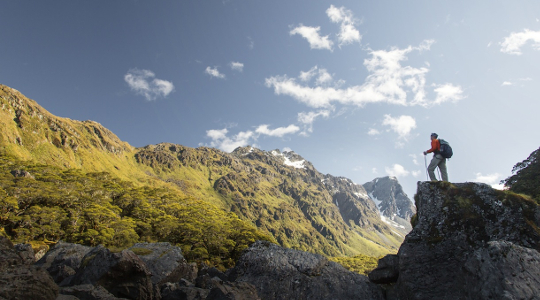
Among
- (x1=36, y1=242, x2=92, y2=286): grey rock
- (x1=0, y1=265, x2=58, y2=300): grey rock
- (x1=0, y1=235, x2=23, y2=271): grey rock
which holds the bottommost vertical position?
(x1=36, y1=242, x2=92, y2=286): grey rock

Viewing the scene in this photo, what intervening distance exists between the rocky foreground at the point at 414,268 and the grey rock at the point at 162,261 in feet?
11.7

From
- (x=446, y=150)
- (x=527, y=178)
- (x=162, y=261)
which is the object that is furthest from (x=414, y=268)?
(x=527, y=178)

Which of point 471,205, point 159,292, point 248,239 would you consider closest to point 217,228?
point 248,239

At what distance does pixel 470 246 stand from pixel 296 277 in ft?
30.5

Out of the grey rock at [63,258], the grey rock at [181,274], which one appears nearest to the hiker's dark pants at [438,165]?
the grey rock at [181,274]

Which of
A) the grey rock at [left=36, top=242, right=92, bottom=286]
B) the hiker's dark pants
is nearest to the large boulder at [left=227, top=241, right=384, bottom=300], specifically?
the hiker's dark pants

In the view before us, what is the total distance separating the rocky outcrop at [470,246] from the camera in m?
9.88

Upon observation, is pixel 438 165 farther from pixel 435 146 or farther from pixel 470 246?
pixel 470 246

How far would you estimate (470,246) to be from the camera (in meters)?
12.0

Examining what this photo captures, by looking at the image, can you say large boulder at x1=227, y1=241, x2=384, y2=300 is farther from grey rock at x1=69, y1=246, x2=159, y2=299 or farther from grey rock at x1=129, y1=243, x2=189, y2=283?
grey rock at x1=129, y1=243, x2=189, y2=283

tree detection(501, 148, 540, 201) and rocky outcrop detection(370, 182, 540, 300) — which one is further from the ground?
tree detection(501, 148, 540, 201)

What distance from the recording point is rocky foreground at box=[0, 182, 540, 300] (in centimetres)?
1017

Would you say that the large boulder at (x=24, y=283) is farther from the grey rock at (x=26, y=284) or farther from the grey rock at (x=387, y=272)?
the grey rock at (x=387, y=272)

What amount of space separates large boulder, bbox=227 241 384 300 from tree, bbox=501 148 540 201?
42833 mm
